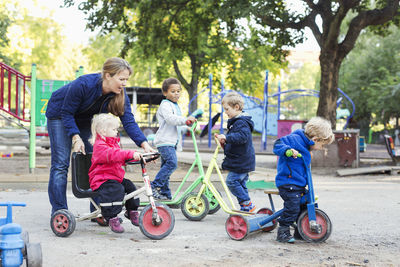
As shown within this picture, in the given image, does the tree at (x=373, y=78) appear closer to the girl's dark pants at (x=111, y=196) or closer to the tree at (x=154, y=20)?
the tree at (x=154, y=20)

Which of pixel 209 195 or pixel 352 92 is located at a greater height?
pixel 352 92

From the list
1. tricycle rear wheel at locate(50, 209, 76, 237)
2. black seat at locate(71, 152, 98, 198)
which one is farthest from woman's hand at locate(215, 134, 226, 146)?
tricycle rear wheel at locate(50, 209, 76, 237)

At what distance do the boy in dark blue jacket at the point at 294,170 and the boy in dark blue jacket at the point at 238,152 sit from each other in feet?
2.58

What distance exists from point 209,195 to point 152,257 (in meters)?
2.16

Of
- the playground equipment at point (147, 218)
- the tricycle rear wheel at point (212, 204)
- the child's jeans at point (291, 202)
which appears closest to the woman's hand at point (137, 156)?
the playground equipment at point (147, 218)

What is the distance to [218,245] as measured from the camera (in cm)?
458

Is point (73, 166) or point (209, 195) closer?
point (73, 166)

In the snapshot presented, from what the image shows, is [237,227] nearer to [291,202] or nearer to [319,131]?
[291,202]

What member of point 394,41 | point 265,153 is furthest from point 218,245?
point 394,41

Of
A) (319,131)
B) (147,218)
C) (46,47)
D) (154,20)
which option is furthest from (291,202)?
(46,47)

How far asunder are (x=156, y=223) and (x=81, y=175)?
32.9 inches

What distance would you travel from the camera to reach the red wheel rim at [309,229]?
4.72m

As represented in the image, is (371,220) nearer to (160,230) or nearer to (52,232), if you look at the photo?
(160,230)

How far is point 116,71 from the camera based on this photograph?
4906 mm
